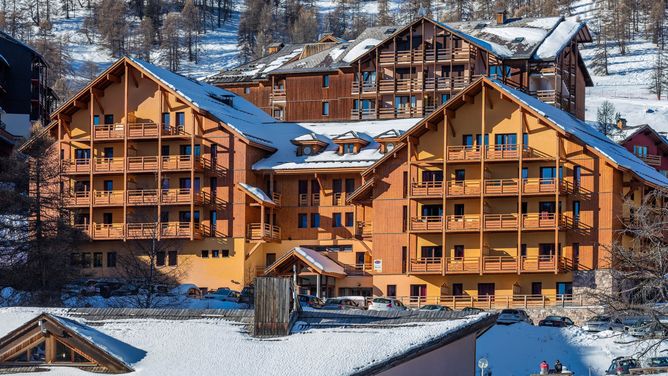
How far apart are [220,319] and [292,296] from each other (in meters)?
2.11

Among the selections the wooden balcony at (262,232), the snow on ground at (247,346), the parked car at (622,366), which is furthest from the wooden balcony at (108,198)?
the snow on ground at (247,346)

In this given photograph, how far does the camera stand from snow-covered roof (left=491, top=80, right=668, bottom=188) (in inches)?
3430

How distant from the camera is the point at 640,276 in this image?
45812 mm

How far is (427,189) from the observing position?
3516 inches

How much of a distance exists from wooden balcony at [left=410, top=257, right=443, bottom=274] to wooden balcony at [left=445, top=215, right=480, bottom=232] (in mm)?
1802

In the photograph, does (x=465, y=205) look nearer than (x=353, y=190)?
Yes

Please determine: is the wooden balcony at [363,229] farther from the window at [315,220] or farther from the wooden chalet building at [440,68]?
the wooden chalet building at [440,68]

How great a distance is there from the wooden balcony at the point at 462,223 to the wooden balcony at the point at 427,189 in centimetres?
146

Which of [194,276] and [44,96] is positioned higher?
[44,96]

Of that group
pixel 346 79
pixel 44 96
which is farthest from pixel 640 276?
pixel 44 96

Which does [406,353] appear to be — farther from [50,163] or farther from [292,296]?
[50,163]

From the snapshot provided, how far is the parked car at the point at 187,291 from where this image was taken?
275ft

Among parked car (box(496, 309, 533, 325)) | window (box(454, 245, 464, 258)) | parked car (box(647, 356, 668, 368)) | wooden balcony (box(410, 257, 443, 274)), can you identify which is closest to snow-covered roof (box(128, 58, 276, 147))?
wooden balcony (box(410, 257, 443, 274))

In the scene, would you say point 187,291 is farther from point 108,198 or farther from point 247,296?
point 108,198
